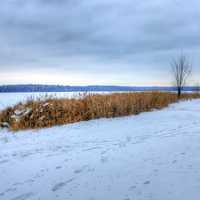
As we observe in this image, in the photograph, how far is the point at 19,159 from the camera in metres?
4.80

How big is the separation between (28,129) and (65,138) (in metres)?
2.73

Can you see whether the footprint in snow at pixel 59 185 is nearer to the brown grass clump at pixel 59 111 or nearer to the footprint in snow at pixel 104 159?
the footprint in snow at pixel 104 159

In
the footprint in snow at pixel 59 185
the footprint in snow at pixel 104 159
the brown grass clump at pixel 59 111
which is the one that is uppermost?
the brown grass clump at pixel 59 111

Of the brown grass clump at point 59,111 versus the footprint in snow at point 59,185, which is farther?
the brown grass clump at point 59,111

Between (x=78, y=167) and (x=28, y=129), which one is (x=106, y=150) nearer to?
(x=78, y=167)

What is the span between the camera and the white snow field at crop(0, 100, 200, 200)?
3033 mm

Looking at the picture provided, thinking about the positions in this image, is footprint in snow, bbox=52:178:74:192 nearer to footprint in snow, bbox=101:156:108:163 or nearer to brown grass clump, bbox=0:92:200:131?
footprint in snow, bbox=101:156:108:163

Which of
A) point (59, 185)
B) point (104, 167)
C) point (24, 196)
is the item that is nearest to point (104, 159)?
point (104, 167)

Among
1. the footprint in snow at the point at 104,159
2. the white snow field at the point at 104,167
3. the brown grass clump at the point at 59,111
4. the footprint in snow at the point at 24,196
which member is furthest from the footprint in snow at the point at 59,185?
the brown grass clump at the point at 59,111

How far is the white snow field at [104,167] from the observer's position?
303 cm

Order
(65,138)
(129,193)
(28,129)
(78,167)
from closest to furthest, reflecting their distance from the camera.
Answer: (129,193) → (78,167) → (65,138) → (28,129)

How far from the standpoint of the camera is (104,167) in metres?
3.96

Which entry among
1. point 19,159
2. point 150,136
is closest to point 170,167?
point 150,136

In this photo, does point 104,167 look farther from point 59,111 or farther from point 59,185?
point 59,111
